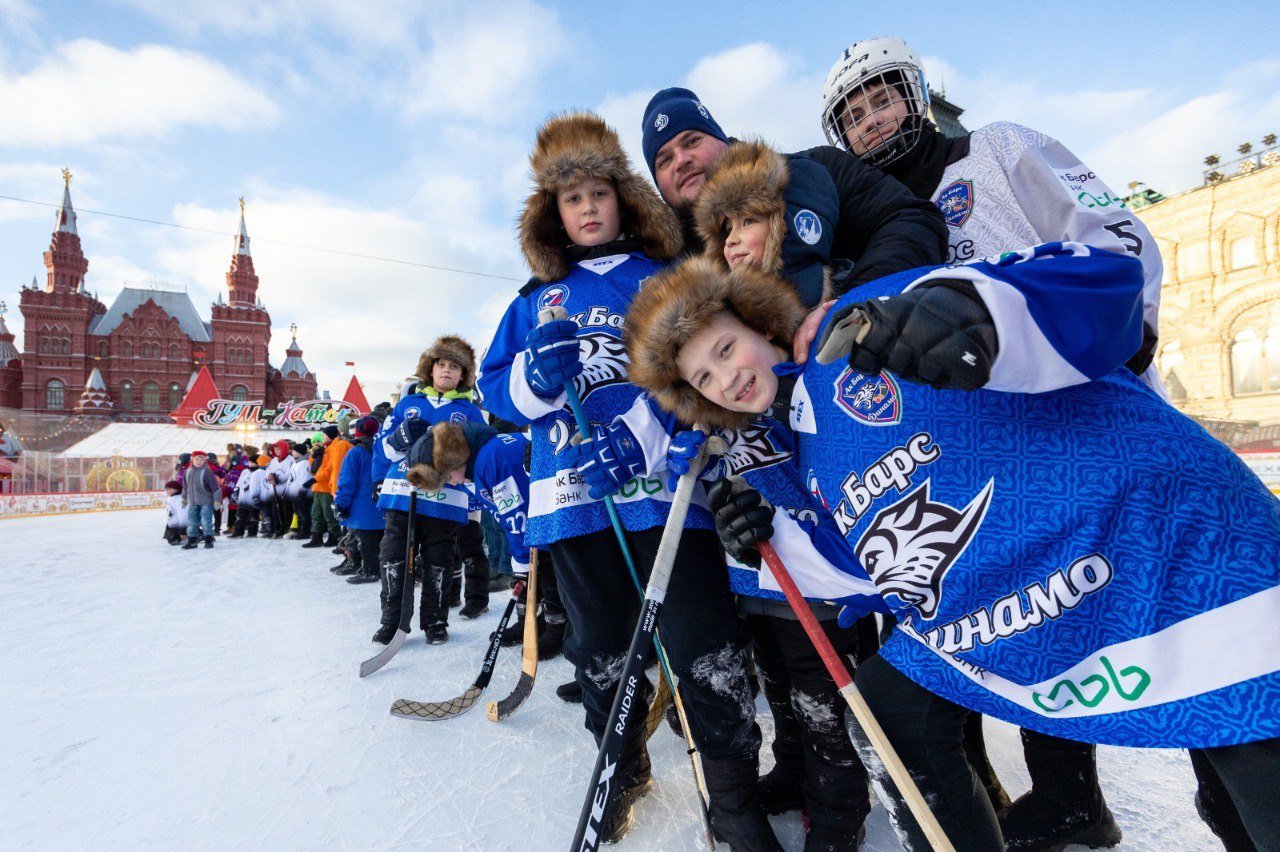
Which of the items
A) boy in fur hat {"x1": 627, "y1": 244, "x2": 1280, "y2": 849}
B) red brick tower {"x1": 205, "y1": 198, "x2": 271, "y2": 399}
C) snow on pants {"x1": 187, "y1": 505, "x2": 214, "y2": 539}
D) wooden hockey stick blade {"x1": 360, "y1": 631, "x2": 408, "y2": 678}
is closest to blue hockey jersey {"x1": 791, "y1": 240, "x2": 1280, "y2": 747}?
boy in fur hat {"x1": 627, "y1": 244, "x2": 1280, "y2": 849}

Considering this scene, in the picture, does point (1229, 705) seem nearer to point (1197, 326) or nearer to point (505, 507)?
point (505, 507)

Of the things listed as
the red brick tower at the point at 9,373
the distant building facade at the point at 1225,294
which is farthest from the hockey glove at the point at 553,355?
the red brick tower at the point at 9,373

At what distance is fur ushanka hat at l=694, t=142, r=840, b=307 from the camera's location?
1.51 meters

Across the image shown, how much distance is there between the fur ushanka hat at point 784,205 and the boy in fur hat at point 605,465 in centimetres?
47

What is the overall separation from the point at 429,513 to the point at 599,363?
8.81ft

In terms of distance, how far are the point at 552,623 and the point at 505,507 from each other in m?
1.12

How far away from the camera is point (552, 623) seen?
3951mm

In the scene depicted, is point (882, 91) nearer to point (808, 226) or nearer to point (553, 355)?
point (808, 226)

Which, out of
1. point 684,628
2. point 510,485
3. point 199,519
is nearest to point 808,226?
point 684,628

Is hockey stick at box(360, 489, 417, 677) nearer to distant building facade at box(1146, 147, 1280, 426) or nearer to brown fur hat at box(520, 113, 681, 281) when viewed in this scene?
brown fur hat at box(520, 113, 681, 281)

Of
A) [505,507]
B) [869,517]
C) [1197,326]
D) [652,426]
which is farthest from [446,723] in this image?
[1197,326]

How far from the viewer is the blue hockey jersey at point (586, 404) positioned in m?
1.79

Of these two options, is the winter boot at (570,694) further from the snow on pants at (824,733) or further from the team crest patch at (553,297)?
the team crest patch at (553,297)

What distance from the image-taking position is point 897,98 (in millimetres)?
1831
